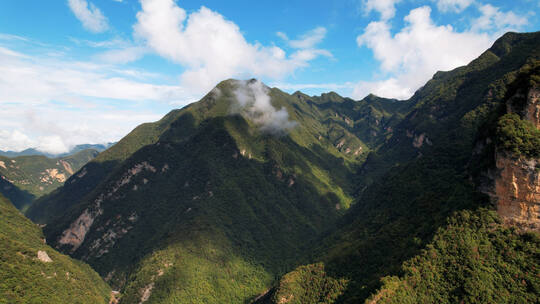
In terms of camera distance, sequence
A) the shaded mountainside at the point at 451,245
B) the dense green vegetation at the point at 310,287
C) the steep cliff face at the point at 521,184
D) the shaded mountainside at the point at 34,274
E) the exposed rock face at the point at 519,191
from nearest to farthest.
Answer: the exposed rock face at the point at 519,191 < the steep cliff face at the point at 521,184 < the shaded mountainside at the point at 451,245 < the dense green vegetation at the point at 310,287 < the shaded mountainside at the point at 34,274

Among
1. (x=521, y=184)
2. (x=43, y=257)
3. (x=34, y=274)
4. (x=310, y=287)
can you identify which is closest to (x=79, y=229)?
(x=43, y=257)

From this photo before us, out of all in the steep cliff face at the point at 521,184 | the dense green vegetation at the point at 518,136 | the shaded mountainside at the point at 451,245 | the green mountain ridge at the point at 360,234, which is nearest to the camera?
the steep cliff face at the point at 521,184

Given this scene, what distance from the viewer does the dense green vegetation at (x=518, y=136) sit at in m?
61.0

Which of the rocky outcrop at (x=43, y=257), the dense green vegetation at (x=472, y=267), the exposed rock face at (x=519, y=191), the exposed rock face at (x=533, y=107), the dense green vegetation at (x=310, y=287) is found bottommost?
the dense green vegetation at (x=310, y=287)

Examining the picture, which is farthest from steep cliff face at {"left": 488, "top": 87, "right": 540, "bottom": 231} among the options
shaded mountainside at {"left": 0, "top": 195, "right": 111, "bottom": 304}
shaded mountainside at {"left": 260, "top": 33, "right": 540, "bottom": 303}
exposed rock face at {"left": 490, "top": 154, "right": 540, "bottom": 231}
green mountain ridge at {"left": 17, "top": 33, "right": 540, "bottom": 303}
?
shaded mountainside at {"left": 0, "top": 195, "right": 111, "bottom": 304}

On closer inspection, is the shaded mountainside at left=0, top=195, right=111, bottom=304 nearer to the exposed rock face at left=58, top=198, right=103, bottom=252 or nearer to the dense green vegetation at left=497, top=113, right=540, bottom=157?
the exposed rock face at left=58, top=198, right=103, bottom=252

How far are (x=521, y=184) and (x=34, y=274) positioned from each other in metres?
154

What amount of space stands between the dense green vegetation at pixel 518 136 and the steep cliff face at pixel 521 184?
4.61ft

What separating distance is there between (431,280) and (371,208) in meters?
66.7

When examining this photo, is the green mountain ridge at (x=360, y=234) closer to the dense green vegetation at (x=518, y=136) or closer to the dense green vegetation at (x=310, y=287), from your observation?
the dense green vegetation at (x=518, y=136)

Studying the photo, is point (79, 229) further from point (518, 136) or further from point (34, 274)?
point (518, 136)

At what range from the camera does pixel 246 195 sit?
197250 mm

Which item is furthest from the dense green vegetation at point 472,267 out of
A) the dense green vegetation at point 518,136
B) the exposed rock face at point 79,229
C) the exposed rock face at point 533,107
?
the exposed rock face at point 79,229

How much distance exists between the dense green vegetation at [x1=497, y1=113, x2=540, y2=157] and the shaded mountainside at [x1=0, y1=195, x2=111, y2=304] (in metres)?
148
